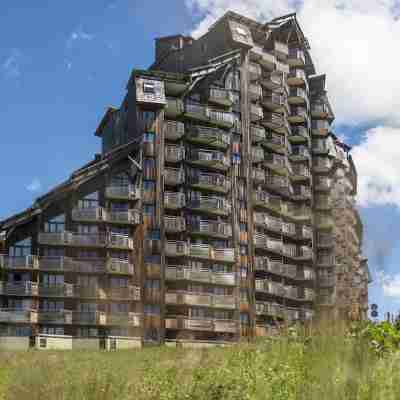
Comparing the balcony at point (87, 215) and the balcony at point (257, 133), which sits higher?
the balcony at point (257, 133)

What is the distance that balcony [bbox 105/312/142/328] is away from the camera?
75500 mm

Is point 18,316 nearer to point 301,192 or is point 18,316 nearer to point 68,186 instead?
point 68,186

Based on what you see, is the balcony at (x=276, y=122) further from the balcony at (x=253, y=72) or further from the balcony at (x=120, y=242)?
the balcony at (x=120, y=242)

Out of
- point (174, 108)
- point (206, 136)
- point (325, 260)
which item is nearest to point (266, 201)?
point (206, 136)

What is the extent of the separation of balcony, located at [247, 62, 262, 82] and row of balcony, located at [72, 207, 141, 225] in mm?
26284

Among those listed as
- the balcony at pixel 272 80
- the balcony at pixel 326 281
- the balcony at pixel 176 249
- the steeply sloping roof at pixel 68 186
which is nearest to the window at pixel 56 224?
the steeply sloping roof at pixel 68 186

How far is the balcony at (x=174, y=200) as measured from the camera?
8219 cm

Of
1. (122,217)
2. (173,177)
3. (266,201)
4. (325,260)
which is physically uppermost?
(173,177)

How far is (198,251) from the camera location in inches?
3295

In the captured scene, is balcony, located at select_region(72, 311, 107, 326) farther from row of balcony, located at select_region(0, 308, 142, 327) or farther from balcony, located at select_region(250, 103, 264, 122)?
balcony, located at select_region(250, 103, 264, 122)

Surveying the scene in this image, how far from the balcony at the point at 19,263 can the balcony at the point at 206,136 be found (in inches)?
879

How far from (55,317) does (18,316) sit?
3.51 metres

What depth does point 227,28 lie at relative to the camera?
96.2 m

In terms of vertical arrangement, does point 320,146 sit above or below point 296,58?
below
